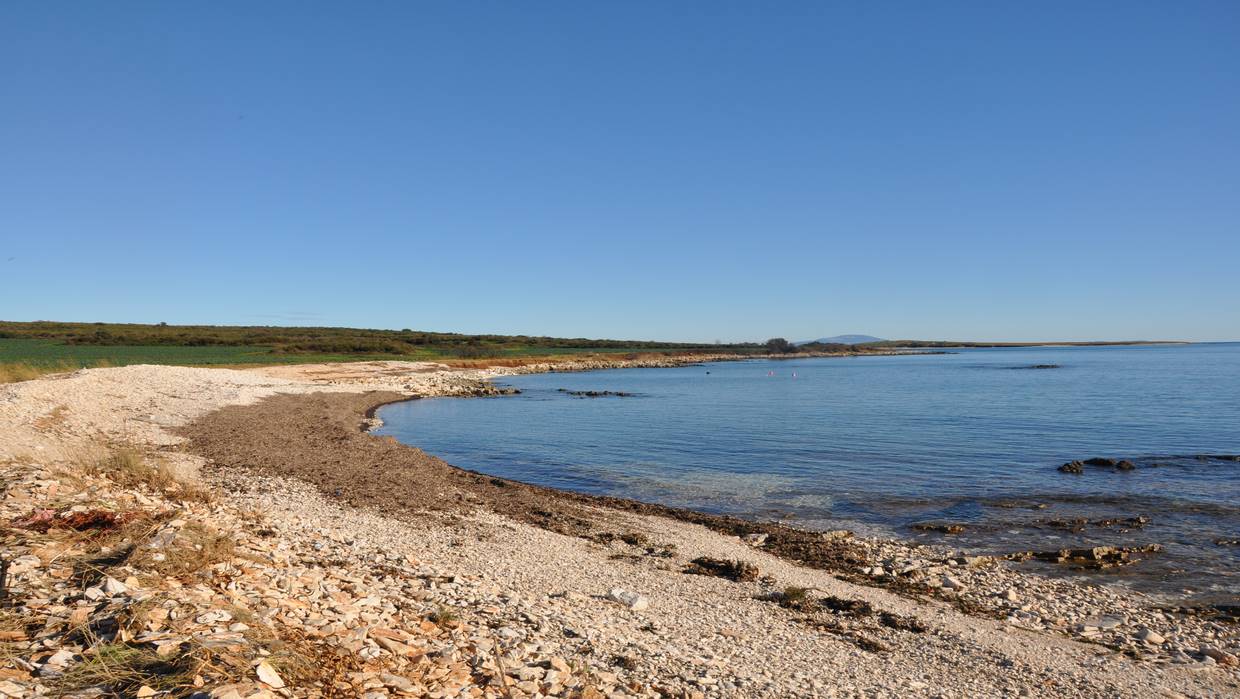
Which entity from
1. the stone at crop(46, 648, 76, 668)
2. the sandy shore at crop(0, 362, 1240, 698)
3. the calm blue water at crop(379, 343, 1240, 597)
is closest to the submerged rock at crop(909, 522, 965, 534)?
the calm blue water at crop(379, 343, 1240, 597)

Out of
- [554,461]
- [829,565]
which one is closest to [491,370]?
[554,461]

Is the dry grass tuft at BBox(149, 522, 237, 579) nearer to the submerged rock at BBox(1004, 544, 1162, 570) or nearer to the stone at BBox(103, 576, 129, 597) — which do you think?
the stone at BBox(103, 576, 129, 597)

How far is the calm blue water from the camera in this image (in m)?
16.5

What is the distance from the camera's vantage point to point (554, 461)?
26.5m

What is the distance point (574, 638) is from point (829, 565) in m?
7.39

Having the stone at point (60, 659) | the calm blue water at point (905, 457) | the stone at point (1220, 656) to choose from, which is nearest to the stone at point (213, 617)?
the stone at point (60, 659)

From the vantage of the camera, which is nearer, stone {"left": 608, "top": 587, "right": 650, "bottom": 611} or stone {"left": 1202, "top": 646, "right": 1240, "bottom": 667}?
stone {"left": 1202, "top": 646, "right": 1240, "bottom": 667}

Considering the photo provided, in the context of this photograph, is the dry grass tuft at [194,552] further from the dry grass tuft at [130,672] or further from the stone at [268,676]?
the stone at [268,676]

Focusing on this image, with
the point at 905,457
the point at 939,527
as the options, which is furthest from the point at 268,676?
the point at 905,457

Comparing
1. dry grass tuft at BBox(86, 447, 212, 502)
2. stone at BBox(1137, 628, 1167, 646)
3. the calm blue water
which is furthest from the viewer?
the calm blue water

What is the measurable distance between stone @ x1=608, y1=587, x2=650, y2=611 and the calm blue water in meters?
8.66

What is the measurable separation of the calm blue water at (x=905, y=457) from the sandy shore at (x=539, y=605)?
305 cm

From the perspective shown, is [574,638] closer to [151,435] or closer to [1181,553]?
[1181,553]

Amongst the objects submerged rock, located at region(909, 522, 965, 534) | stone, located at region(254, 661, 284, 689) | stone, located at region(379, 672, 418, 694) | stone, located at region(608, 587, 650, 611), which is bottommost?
submerged rock, located at region(909, 522, 965, 534)
